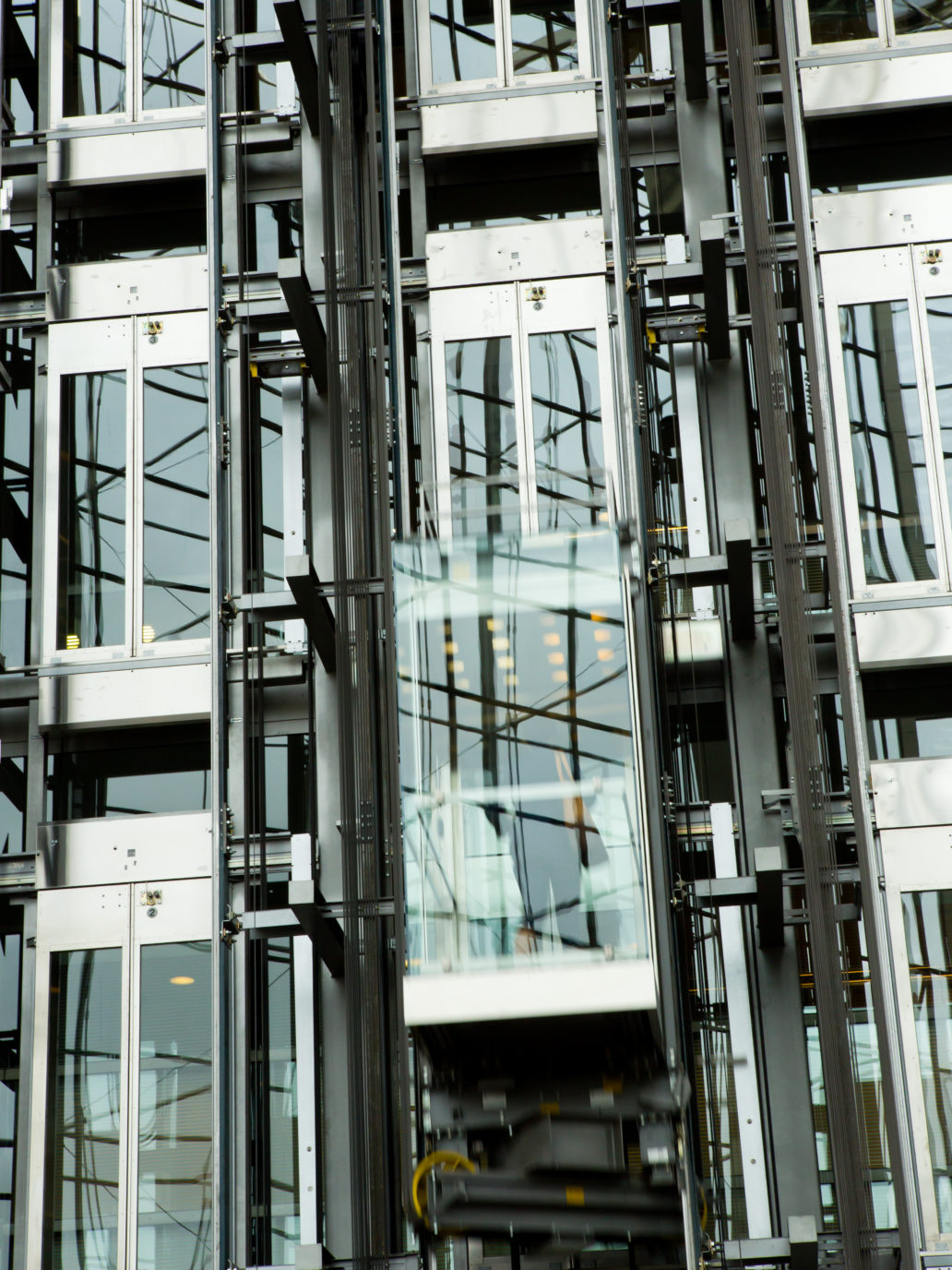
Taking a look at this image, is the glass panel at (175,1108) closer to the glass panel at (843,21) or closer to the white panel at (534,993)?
the white panel at (534,993)

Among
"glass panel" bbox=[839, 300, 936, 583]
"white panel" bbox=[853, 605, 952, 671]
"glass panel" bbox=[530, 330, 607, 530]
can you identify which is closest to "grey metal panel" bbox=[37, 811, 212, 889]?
"glass panel" bbox=[530, 330, 607, 530]

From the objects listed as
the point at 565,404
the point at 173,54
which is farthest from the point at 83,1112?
the point at 173,54

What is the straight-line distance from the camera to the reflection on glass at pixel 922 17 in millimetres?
15797

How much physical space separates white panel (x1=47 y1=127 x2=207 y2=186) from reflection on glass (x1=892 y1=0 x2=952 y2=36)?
6.18 meters

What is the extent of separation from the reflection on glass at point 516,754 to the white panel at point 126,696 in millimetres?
3014

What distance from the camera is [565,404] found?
48.3 feet

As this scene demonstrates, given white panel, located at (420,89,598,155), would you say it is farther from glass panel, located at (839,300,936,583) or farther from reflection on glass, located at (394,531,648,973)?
reflection on glass, located at (394,531,648,973)

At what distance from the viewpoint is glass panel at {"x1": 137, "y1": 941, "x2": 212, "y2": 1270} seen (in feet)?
43.9

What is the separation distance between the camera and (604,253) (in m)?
15.4

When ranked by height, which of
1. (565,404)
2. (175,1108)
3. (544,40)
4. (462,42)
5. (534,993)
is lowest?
(175,1108)

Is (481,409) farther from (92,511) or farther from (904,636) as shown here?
(904,636)

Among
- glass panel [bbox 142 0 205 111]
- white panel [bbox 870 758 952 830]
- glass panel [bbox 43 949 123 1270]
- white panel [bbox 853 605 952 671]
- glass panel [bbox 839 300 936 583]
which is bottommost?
glass panel [bbox 43 949 123 1270]

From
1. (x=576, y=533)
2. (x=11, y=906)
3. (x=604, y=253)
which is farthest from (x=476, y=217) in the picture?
(x=11, y=906)

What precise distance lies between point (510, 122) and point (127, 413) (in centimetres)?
417
